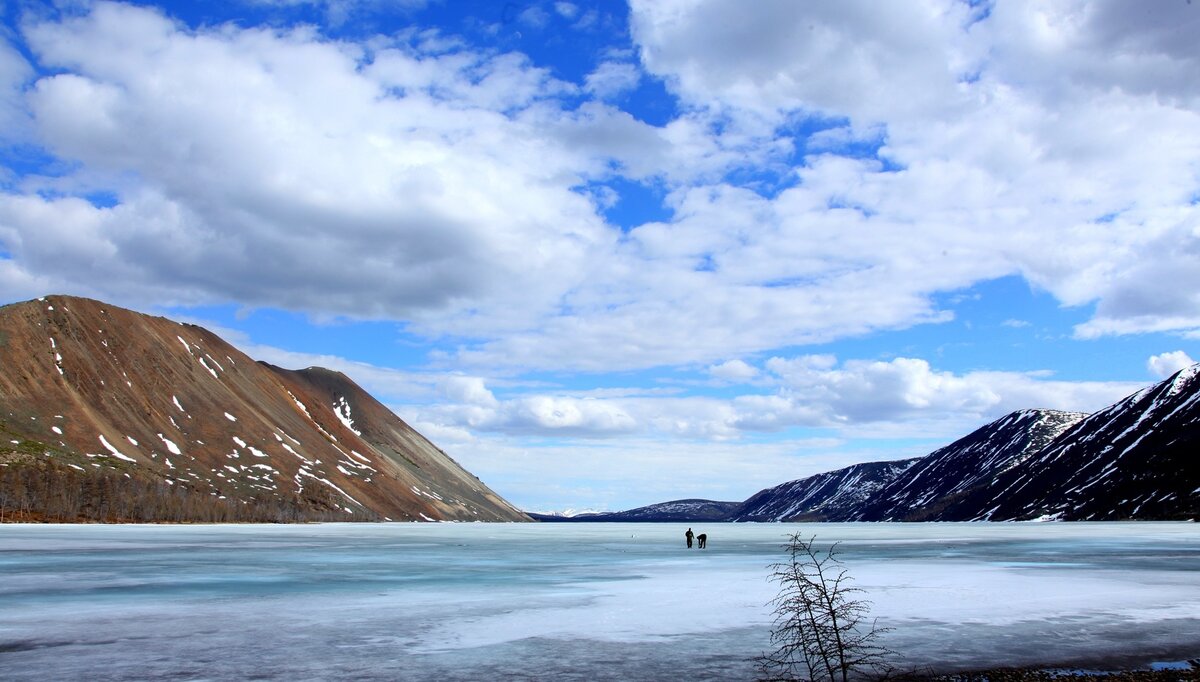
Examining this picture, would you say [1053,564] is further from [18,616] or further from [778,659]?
[18,616]

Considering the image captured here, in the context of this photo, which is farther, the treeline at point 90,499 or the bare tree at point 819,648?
the treeline at point 90,499

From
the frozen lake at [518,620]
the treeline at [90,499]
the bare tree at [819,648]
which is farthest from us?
the treeline at [90,499]

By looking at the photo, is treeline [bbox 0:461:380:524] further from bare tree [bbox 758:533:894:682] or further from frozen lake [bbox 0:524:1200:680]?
bare tree [bbox 758:533:894:682]

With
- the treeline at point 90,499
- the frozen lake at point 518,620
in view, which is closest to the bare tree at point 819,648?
the frozen lake at point 518,620

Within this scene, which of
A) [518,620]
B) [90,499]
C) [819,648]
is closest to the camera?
[819,648]

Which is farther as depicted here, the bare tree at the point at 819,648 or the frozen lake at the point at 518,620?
the frozen lake at the point at 518,620

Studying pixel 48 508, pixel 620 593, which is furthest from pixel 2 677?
pixel 48 508

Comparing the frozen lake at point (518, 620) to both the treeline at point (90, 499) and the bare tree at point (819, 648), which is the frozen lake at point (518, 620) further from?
the treeline at point (90, 499)

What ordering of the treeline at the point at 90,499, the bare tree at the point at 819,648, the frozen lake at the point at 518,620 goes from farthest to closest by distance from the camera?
the treeline at the point at 90,499 → the frozen lake at the point at 518,620 → the bare tree at the point at 819,648

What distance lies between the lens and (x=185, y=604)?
98.6 feet

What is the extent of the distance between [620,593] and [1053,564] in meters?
33.7

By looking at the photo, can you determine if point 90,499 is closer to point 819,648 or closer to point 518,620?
point 518,620

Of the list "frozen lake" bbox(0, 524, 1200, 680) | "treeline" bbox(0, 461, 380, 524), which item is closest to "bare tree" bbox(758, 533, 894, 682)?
"frozen lake" bbox(0, 524, 1200, 680)

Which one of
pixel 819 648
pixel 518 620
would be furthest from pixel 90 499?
pixel 819 648
